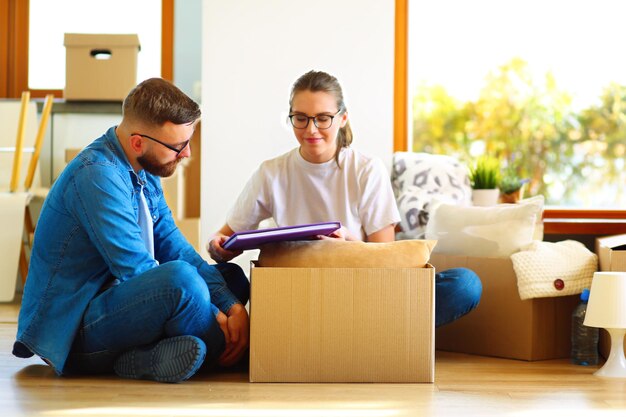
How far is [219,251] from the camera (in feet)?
8.27

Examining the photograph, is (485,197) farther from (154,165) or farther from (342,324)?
(154,165)

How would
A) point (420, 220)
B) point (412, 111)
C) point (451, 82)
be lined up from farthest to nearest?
point (451, 82) < point (412, 111) < point (420, 220)

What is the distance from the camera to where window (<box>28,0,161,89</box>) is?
189 inches

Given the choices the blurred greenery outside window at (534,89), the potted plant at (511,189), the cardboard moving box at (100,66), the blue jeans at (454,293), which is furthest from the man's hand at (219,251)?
the blurred greenery outside window at (534,89)

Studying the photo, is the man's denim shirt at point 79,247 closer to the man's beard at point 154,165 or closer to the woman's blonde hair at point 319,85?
the man's beard at point 154,165

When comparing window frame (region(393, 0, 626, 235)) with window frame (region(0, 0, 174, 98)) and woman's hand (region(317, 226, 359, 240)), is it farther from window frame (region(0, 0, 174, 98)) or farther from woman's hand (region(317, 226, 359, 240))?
window frame (region(0, 0, 174, 98))

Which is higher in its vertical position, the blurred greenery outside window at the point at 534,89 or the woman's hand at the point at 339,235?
the blurred greenery outside window at the point at 534,89

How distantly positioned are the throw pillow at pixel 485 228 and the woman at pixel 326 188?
31cm

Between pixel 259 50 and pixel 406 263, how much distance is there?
1960mm

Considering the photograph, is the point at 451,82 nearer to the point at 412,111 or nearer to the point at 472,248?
the point at 412,111

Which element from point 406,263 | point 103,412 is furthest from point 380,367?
point 103,412

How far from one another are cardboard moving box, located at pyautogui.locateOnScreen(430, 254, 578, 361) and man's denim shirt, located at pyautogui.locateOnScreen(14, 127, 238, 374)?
3.72 ft

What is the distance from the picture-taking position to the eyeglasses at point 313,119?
262 centimetres

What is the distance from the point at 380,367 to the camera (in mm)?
2281
